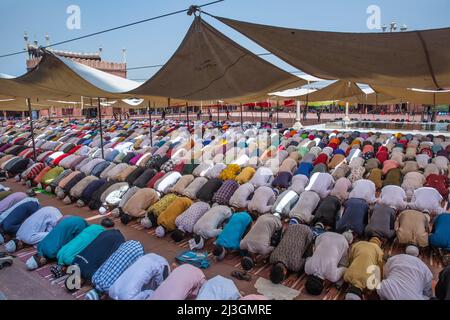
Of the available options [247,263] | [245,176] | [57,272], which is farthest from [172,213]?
[245,176]

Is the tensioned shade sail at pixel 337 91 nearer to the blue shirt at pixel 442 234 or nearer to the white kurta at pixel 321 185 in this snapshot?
the white kurta at pixel 321 185

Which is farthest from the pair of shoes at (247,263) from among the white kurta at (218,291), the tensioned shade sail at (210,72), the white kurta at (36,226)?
the tensioned shade sail at (210,72)

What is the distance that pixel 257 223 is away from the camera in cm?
410

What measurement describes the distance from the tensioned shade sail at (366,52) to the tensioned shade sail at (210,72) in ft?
2.48

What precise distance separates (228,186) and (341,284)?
9.25ft

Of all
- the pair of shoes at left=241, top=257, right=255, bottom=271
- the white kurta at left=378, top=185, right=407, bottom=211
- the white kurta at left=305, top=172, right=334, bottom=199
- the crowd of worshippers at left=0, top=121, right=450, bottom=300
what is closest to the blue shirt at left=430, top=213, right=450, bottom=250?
the crowd of worshippers at left=0, top=121, right=450, bottom=300

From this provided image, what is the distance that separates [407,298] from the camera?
108 inches

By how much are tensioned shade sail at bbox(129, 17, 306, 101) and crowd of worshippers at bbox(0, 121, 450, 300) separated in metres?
1.81

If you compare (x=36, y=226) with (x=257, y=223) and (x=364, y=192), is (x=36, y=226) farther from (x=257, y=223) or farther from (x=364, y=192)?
(x=364, y=192)

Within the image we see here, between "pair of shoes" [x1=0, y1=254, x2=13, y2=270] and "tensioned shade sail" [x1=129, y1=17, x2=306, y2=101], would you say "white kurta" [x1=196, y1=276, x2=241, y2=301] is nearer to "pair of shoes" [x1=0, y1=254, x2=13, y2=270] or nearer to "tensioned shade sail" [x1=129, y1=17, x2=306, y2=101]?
"pair of shoes" [x1=0, y1=254, x2=13, y2=270]

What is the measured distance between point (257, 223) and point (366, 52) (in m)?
2.43

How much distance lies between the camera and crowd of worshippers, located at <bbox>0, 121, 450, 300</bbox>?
3051mm
